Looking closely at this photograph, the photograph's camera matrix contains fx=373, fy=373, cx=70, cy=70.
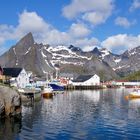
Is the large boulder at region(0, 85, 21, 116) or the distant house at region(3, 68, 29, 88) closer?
the large boulder at region(0, 85, 21, 116)

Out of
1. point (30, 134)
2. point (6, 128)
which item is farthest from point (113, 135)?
point (6, 128)

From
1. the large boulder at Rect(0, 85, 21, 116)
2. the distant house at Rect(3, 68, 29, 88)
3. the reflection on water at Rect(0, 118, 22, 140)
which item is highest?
→ the distant house at Rect(3, 68, 29, 88)

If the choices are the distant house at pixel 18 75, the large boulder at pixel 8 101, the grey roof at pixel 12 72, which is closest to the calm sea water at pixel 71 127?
the large boulder at pixel 8 101

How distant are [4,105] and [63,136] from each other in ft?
55.4

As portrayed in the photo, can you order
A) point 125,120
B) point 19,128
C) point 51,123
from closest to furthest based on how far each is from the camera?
point 19,128
point 51,123
point 125,120

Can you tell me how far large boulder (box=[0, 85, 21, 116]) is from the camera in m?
57.9

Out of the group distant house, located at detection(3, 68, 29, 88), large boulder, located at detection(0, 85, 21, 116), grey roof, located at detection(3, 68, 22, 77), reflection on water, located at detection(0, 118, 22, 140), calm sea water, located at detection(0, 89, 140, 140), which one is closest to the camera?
calm sea water, located at detection(0, 89, 140, 140)

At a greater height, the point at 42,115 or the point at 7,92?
the point at 7,92

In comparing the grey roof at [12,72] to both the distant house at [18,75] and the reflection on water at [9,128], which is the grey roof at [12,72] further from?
the reflection on water at [9,128]

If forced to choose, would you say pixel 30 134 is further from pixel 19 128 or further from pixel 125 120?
pixel 125 120

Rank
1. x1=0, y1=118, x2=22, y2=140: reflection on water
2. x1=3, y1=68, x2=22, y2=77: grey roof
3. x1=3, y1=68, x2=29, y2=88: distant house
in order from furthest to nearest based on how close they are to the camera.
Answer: x1=3, y1=68, x2=22, y2=77: grey roof, x1=3, y1=68, x2=29, y2=88: distant house, x1=0, y1=118, x2=22, y2=140: reflection on water

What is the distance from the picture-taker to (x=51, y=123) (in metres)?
53.8

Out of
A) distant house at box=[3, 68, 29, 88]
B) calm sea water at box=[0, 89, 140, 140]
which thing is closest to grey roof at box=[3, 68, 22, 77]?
distant house at box=[3, 68, 29, 88]

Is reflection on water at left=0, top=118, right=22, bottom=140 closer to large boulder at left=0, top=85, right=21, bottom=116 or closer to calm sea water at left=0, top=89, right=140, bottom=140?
calm sea water at left=0, top=89, right=140, bottom=140
